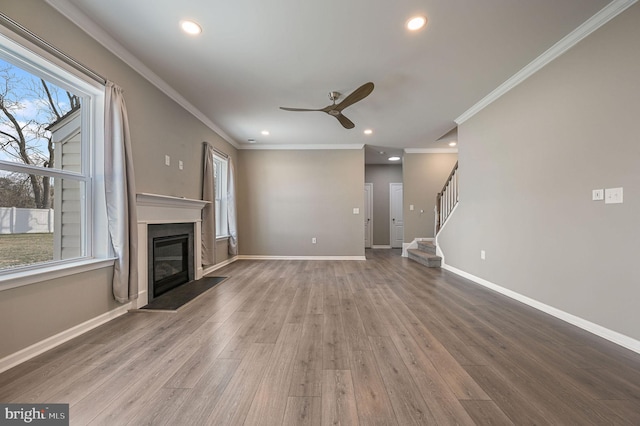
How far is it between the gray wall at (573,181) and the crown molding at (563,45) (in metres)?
0.05

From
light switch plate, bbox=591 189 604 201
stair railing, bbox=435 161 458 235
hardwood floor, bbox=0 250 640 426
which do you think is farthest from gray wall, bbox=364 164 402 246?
light switch plate, bbox=591 189 604 201

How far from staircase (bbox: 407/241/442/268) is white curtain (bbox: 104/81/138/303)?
479 cm

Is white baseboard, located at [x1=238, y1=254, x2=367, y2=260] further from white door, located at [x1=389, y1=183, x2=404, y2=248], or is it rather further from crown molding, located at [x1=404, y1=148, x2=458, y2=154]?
crown molding, located at [x1=404, y1=148, x2=458, y2=154]

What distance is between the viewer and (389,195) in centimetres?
820

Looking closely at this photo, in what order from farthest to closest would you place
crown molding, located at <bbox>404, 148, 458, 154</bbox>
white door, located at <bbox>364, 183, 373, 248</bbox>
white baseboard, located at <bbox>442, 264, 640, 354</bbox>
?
1. white door, located at <bbox>364, 183, 373, 248</bbox>
2. crown molding, located at <bbox>404, 148, 458, 154</bbox>
3. white baseboard, located at <bbox>442, 264, 640, 354</bbox>

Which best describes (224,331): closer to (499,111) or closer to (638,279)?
(638,279)

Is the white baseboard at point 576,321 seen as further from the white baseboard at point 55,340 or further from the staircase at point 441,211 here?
the white baseboard at point 55,340

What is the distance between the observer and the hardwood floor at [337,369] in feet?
4.22

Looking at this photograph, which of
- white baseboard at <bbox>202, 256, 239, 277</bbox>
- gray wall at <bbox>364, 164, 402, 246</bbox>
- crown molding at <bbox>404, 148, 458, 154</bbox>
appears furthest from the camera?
gray wall at <bbox>364, 164, 402, 246</bbox>

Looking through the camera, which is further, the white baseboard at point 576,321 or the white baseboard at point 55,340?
the white baseboard at point 576,321

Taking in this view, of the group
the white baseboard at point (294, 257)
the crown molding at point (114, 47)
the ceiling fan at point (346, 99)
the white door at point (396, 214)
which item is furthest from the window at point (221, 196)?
the white door at point (396, 214)

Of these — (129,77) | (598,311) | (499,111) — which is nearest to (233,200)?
(129,77)

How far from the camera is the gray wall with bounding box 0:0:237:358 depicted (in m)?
1.71

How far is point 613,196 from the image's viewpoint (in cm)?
204
